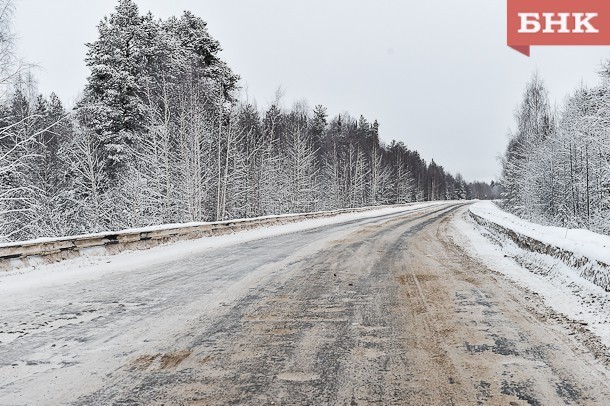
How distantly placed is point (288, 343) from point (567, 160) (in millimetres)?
28141

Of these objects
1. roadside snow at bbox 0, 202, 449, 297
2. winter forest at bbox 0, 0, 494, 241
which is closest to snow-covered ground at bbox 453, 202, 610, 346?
roadside snow at bbox 0, 202, 449, 297

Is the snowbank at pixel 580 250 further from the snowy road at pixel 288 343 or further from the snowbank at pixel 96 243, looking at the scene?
the snowbank at pixel 96 243

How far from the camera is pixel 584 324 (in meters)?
4.56

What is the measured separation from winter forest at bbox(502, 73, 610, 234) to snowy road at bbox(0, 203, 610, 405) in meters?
14.8

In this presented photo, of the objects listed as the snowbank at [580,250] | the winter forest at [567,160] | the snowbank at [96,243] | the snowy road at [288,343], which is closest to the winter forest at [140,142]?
the winter forest at [567,160]

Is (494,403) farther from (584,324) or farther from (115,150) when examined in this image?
(115,150)

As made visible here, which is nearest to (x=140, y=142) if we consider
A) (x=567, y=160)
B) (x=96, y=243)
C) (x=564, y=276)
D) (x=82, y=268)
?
(x=96, y=243)

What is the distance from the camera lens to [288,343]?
3.93 meters

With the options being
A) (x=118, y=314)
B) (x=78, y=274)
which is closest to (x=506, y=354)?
(x=118, y=314)

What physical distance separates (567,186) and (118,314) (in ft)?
93.5

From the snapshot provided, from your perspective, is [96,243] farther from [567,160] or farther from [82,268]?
[567,160]

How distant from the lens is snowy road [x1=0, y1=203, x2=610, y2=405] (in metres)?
2.93

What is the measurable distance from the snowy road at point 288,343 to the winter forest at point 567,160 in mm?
14768

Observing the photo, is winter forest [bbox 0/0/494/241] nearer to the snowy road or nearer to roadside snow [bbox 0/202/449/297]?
roadside snow [bbox 0/202/449/297]
